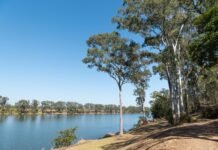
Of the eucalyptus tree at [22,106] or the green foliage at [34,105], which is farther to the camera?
the green foliage at [34,105]

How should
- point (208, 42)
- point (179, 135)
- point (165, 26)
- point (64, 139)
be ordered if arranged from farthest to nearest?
point (64, 139)
point (165, 26)
point (179, 135)
point (208, 42)

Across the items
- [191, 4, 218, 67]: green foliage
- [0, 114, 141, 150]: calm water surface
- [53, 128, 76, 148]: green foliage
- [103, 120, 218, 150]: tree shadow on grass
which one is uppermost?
[191, 4, 218, 67]: green foliage

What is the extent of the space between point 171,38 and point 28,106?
16679 cm

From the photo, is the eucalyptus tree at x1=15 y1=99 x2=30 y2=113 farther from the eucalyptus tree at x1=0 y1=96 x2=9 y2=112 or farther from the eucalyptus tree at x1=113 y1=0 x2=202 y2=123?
the eucalyptus tree at x1=113 y1=0 x2=202 y2=123

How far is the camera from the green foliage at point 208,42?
11.0 m

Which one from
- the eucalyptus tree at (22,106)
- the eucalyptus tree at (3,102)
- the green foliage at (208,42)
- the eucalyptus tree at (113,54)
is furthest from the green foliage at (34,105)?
the green foliage at (208,42)

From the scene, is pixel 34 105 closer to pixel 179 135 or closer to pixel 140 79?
pixel 140 79

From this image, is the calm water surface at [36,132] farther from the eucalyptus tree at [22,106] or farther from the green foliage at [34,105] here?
the green foliage at [34,105]

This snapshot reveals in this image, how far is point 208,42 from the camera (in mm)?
11203

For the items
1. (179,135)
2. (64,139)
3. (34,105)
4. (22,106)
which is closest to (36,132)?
(64,139)

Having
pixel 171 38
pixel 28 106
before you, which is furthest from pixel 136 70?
pixel 28 106

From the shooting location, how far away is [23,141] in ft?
155

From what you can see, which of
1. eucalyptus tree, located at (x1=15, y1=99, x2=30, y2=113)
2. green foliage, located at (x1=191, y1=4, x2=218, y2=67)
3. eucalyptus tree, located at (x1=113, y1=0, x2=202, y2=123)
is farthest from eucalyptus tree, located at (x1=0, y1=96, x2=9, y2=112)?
green foliage, located at (x1=191, y1=4, x2=218, y2=67)

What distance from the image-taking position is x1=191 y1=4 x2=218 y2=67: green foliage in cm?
1102
